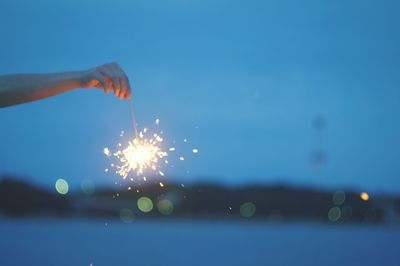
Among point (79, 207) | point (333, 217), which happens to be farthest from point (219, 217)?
point (79, 207)

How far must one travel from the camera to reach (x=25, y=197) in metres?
103

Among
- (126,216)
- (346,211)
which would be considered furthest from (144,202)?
(126,216)

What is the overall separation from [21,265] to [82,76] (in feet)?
65.9

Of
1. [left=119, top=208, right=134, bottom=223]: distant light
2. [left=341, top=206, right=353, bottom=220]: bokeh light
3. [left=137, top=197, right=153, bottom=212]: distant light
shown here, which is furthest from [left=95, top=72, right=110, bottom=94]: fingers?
[left=119, top=208, right=134, bottom=223]: distant light

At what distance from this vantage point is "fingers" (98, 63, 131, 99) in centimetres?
301

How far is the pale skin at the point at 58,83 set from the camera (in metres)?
2.88

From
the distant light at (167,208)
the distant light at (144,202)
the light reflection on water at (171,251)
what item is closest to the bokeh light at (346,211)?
the distant light at (144,202)

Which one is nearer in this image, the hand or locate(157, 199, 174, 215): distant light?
the hand

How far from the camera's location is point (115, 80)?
9.91 ft

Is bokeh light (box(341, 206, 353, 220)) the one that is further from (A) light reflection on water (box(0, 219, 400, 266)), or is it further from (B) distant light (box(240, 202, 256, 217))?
(A) light reflection on water (box(0, 219, 400, 266))

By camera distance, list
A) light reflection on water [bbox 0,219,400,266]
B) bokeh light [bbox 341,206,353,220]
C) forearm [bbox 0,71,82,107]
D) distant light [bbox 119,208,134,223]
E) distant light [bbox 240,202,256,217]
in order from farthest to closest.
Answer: distant light [bbox 119,208,134,223] < distant light [bbox 240,202,256,217] < bokeh light [bbox 341,206,353,220] < light reflection on water [bbox 0,219,400,266] < forearm [bbox 0,71,82,107]

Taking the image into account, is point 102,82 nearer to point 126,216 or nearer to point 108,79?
point 108,79

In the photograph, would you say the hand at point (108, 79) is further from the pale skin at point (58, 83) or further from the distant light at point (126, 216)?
the distant light at point (126, 216)

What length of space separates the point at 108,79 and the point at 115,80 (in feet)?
0.09
